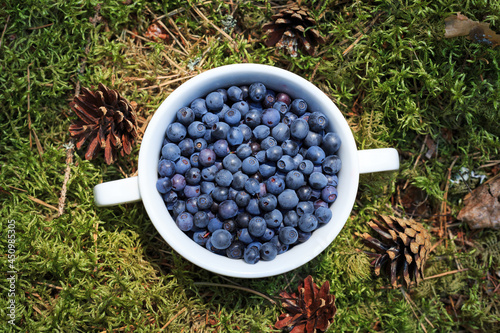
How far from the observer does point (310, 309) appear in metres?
1.75

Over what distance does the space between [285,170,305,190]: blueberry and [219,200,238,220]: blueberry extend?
23 centimetres

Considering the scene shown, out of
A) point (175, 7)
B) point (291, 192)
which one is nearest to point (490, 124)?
point (291, 192)

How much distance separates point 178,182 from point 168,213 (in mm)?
134

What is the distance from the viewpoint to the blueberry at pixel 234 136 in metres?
1.46

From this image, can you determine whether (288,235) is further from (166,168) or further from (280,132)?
(166,168)

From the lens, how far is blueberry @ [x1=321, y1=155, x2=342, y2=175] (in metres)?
1.47

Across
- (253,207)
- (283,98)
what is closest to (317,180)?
(253,207)

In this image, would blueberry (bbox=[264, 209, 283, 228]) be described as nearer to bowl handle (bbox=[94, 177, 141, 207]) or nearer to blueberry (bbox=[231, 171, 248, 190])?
blueberry (bbox=[231, 171, 248, 190])

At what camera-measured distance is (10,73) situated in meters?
1.82

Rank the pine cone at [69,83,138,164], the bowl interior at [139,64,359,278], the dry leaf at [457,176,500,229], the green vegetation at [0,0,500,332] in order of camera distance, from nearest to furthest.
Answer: the bowl interior at [139,64,359,278]
the pine cone at [69,83,138,164]
the green vegetation at [0,0,500,332]
the dry leaf at [457,176,500,229]

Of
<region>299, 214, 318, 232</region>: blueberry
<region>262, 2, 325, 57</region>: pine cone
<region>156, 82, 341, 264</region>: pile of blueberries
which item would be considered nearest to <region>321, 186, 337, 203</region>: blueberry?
<region>156, 82, 341, 264</region>: pile of blueberries

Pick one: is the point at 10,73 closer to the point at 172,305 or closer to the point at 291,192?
the point at 172,305

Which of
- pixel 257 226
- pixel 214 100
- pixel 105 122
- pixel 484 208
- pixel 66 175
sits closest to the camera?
pixel 257 226

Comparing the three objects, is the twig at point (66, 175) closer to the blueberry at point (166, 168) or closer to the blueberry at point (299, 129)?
the blueberry at point (166, 168)
